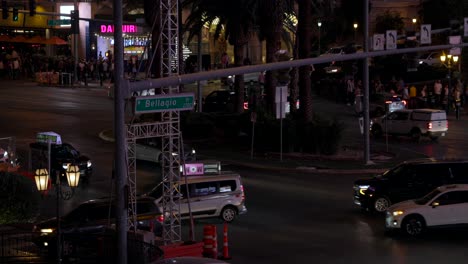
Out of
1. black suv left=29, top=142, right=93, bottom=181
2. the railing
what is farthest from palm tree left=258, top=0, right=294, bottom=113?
the railing

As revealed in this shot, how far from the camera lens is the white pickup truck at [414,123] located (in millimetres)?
46625

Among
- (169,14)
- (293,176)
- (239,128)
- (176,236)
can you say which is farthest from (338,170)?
(169,14)

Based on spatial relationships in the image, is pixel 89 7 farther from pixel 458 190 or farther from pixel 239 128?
pixel 458 190

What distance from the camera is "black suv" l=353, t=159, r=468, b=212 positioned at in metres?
28.8

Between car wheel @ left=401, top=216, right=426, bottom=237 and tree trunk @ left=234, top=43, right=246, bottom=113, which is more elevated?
tree trunk @ left=234, top=43, right=246, bottom=113

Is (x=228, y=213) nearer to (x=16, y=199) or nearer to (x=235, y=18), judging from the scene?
(x=16, y=199)

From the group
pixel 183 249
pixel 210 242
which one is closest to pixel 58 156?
pixel 210 242

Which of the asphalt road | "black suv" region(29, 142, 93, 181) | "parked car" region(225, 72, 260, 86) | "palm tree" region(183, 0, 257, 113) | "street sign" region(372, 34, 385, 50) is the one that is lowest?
the asphalt road

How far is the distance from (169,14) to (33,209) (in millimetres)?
7379

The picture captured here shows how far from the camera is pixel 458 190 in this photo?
83.7 feet

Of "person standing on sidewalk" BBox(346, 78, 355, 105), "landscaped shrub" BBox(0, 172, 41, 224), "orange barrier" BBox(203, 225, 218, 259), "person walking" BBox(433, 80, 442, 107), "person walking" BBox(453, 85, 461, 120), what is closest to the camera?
"orange barrier" BBox(203, 225, 218, 259)

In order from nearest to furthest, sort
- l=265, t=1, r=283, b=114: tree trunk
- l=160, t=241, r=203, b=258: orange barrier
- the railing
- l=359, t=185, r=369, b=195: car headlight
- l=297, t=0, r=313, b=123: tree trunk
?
1. the railing
2. l=160, t=241, r=203, b=258: orange barrier
3. l=359, t=185, r=369, b=195: car headlight
4. l=297, t=0, r=313, b=123: tree trunk
5. l=265, t=1, r=283, b=114: tree trunk

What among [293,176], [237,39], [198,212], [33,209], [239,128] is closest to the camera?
[33,209]

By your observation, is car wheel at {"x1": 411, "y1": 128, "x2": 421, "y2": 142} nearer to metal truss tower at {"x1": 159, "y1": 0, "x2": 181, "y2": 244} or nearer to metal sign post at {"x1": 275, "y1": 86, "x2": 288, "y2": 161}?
metal sign post at {"x1": 275, "y1": 86, "x2": 288, "y2": 161}
